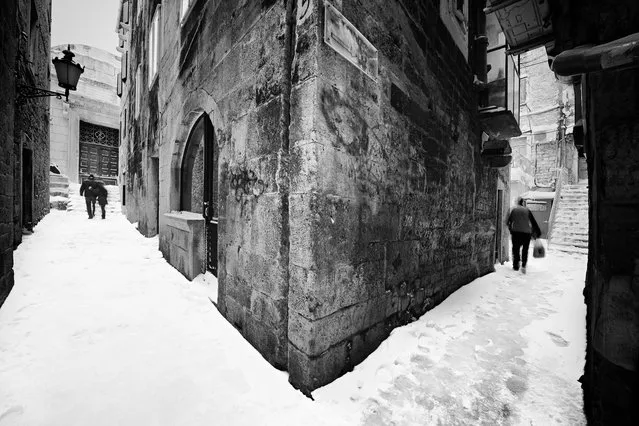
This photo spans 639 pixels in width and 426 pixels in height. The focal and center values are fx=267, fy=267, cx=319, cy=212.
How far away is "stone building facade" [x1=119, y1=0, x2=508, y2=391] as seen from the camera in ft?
5.81

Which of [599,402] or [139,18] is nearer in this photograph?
[599,402]

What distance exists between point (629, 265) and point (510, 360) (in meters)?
1.54

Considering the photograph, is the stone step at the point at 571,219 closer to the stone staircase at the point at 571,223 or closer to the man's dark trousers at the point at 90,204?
the stone staircase at the point at 571,223

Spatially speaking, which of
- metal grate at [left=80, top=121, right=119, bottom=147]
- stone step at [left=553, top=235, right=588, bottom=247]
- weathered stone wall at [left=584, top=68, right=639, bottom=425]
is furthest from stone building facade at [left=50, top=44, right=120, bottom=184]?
stone step at [left=553, top=235, right=588, bottom=247]

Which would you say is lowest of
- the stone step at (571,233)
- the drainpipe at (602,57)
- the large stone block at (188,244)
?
the stone step at (571,233)

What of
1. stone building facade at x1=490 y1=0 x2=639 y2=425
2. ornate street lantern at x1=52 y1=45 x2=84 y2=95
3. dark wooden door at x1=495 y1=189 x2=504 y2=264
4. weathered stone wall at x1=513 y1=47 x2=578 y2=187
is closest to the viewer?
stone building facade at x1=490 y1=0 x2=639 y2=425

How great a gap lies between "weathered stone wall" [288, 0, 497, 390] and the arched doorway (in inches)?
92.8

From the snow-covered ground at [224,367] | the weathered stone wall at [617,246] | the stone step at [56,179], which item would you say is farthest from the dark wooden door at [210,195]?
the stone step at [56,179]

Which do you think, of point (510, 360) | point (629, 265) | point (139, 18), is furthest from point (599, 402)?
point (139, 18)

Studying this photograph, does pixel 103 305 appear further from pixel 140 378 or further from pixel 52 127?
pixel 52 127

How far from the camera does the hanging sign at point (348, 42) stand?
1776 millimetres

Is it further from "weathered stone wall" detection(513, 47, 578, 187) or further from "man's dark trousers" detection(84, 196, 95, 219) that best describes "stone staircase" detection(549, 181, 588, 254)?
"man's dark trousers" detection(84, 196, 95, 219)

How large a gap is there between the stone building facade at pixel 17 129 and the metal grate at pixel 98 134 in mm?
11048

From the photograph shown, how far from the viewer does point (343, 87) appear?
6.23 ft
